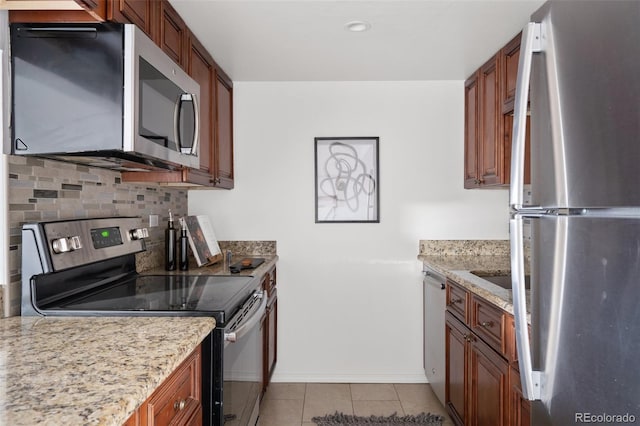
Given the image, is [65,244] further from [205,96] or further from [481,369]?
[481,369]

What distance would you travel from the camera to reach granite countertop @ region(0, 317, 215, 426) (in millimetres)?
759

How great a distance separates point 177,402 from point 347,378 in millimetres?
2127

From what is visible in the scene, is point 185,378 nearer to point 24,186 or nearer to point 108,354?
point 108,354

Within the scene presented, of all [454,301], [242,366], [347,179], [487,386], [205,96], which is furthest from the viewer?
[347,179]

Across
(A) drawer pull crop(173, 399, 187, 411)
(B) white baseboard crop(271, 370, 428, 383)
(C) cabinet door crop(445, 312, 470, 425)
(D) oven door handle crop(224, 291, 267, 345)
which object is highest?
(D) oven door handle crop(224, 291, 267, 345)

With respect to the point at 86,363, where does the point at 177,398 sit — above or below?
below

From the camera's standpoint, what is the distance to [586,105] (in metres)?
0.81

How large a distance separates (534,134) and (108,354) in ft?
3.75

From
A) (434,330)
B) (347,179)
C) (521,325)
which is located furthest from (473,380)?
(347,179)

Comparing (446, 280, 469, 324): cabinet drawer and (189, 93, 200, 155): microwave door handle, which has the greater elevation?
(189, 93, 200, 155): microwave door handle

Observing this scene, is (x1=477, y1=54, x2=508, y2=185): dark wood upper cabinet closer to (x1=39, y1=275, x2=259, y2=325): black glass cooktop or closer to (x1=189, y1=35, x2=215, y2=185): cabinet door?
(x1=39, y1=275, x2=259, y2=325): black glass cooktop

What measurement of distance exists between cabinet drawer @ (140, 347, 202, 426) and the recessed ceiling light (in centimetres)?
166

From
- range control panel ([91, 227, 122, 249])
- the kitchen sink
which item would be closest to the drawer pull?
range control panel ([91, 227, 122, 249])

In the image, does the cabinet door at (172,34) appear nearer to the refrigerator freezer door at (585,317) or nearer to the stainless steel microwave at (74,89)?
the stainless steel microwave at (74,89)
